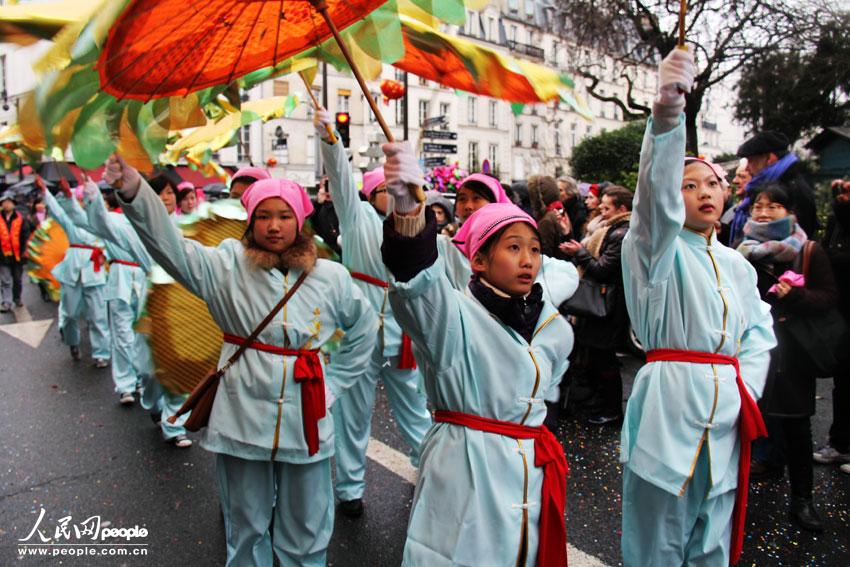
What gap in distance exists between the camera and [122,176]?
2.38 meters

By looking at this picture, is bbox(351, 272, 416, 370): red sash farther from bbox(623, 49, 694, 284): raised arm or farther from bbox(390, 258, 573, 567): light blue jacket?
bbox(390, 258, 573, 567): light blue jacket

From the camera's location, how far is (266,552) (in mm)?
2969

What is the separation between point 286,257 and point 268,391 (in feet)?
2.00

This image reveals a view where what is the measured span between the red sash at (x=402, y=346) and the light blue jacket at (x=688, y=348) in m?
1.81

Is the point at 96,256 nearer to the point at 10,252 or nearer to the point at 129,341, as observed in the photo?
the point at 129,341

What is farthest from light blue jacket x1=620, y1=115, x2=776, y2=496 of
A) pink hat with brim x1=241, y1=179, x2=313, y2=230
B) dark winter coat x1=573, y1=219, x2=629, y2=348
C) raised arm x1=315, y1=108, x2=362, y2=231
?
dark winter coat x1=573, y1=219, x2=629, y2=348

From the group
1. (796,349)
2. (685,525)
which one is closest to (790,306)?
(796,349)

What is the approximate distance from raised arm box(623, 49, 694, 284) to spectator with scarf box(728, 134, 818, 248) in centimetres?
218

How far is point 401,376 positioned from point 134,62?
2.99m

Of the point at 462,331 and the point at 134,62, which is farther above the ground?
the point at 134,62

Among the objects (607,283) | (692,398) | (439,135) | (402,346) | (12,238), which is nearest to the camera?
(692,398)

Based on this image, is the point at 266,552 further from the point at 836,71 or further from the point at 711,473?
the point at 836,71

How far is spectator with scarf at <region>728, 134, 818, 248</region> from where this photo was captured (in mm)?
4195

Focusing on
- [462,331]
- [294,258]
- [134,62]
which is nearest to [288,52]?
[134,62]
